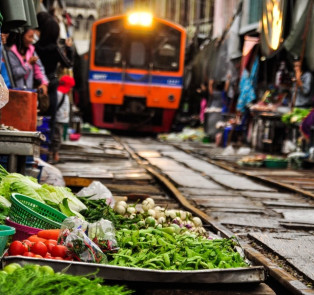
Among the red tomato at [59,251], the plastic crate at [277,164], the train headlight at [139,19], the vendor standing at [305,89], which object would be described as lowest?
the plastic crate at [277,164]

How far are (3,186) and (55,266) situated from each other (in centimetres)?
155

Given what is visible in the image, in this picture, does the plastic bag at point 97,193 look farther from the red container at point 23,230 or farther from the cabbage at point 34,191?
the red container at point 23,230

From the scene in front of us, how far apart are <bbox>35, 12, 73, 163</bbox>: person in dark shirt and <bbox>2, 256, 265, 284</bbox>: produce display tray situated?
7.34 metres

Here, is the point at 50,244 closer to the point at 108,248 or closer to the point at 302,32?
the point at 108,248

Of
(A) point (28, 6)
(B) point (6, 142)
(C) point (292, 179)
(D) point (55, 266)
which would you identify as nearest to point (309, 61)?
(C) point (292, 179)

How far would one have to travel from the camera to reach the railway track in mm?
4352

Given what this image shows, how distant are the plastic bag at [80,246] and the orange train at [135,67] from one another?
19143mm

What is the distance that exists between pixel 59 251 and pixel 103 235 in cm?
48

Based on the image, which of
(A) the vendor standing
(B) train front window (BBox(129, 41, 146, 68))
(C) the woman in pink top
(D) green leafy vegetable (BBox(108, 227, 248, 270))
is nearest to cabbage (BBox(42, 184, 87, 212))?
(D) green leafy vegetable (BBox(108, 227, 248, 270))

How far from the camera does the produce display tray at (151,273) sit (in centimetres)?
369

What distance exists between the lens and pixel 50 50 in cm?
1095

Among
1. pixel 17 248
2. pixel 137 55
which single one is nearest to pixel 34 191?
pixel 17 248

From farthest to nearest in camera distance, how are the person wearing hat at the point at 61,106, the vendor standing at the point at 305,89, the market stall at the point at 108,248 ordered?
the vendor standing at the point at 305,89 < the person wearing hat at the point at 61,106 < the market stall at the point at 108,248

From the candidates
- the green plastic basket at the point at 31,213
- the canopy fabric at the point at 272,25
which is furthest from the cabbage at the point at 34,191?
the canopy fabric at the point at 272,25
